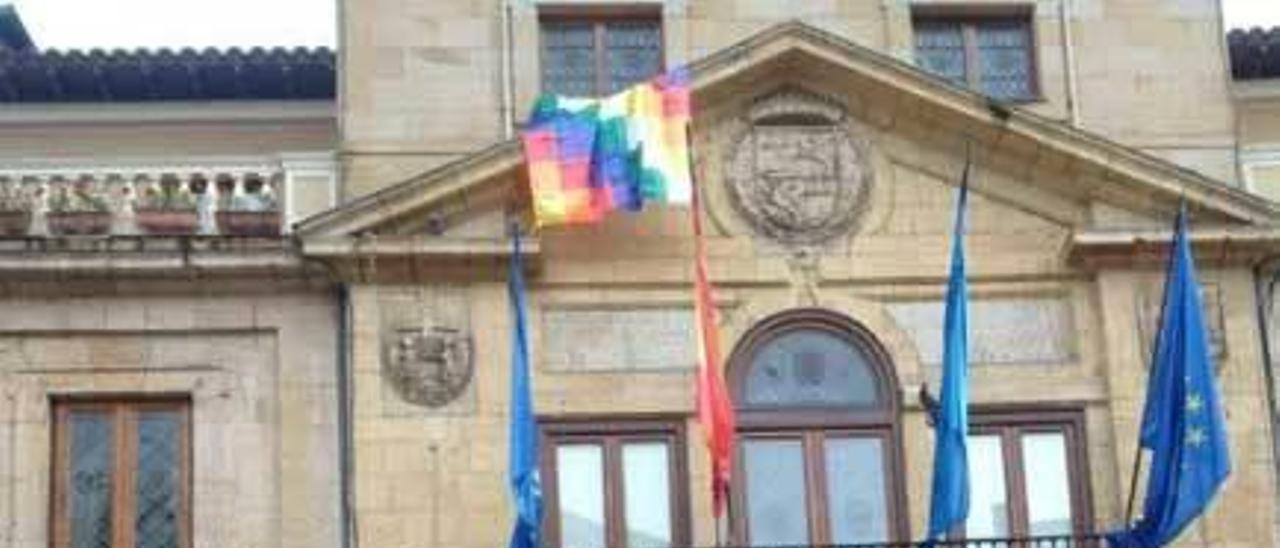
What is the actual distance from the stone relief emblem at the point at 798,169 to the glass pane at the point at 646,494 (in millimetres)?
2101

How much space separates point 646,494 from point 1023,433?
312cm

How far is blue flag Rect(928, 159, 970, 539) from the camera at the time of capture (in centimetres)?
2336

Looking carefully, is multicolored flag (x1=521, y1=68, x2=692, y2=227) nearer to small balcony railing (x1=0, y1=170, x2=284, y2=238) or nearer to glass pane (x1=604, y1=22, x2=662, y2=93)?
glass pane (x1=604, y1=22, x2=662, y2=93)

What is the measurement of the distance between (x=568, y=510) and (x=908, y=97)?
4.44 meters

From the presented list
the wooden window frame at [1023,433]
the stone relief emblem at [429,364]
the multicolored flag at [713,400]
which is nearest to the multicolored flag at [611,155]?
the multicolored flag at [713,400]

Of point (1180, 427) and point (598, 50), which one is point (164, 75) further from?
point (1180, 427)

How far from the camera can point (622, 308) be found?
24953mm

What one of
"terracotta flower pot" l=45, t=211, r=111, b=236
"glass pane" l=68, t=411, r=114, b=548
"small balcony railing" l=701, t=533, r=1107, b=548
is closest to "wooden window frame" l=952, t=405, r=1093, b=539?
"small balcony railing" l=701, t=533, r=1107, b=548

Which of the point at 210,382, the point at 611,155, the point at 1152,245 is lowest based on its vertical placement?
the point at 210,382

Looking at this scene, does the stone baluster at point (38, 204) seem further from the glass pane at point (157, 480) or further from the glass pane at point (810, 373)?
the glass pane at point (810, 373)

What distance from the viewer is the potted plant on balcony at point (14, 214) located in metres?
24.6

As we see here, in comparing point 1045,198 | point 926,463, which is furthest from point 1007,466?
point 1045,198

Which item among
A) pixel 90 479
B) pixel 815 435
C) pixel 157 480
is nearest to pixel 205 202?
pixel 157 480

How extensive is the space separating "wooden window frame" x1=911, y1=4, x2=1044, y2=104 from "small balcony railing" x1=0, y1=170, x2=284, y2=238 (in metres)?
5.87
